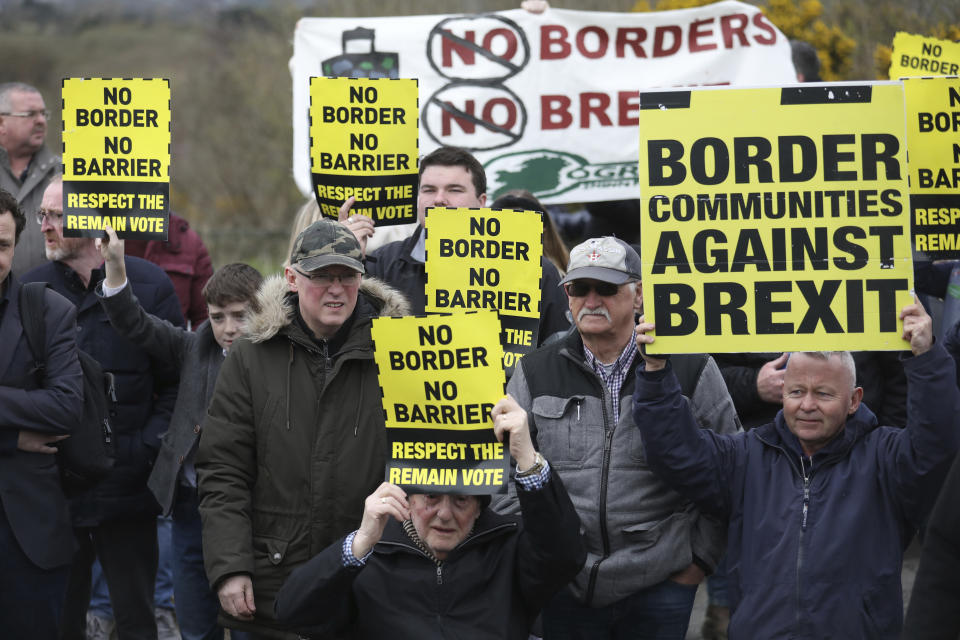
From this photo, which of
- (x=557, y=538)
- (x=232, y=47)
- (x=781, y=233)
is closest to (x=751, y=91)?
(x=781, y=233)

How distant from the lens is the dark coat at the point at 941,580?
3.23 metres

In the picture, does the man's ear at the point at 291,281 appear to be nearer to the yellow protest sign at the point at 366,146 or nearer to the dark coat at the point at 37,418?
the dark coat at the point at 37,418

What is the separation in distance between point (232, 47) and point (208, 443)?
18.4 metres

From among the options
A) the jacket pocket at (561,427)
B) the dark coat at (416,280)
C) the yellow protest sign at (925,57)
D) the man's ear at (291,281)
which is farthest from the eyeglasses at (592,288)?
the yellow protest sign at (925,57)

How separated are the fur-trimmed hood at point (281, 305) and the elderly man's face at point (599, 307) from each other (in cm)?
72

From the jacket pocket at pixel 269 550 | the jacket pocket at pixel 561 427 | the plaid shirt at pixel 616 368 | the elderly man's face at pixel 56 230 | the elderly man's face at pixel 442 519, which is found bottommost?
the jacket pocket at pixel 269 550

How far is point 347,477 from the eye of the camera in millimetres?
4906

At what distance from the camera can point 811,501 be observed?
14.8 feet

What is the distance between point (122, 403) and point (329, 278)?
1.68 metres

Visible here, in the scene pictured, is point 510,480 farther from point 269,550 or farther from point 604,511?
point 269,550

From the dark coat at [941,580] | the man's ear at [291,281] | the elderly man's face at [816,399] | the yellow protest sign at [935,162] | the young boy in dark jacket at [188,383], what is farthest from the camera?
the young boy in dark jacket at [188,383]

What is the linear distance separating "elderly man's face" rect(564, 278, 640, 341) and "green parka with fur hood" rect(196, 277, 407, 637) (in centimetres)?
→ 75

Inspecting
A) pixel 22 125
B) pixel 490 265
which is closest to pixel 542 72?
pixel 22 125

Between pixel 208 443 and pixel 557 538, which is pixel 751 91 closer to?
pixel 557 538
